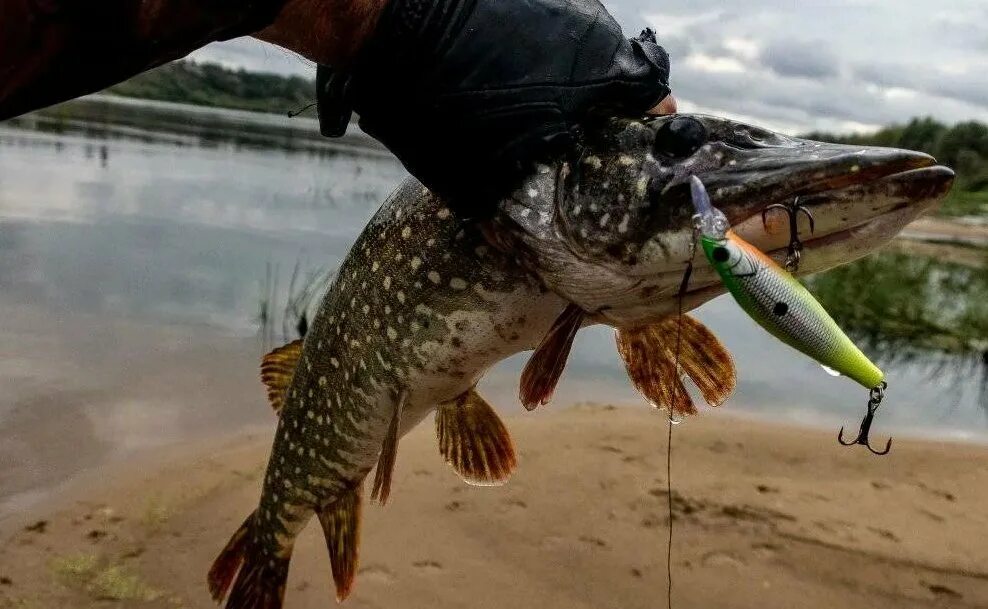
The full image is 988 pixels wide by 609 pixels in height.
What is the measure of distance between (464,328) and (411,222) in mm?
317

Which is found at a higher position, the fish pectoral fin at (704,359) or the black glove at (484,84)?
the black glove at (484,84)

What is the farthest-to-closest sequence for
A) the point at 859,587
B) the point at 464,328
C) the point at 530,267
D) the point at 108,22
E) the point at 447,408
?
the point at 859,587, the point at 447,408, the point at 464,328, the point at 530,267, the point at 108,22

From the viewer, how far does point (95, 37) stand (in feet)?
3.63

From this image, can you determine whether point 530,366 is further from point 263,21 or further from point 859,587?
point 859,587

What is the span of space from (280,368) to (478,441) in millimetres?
777

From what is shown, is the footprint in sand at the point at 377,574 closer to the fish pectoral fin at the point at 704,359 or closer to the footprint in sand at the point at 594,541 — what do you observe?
the footprint in sand at the point at 594,541

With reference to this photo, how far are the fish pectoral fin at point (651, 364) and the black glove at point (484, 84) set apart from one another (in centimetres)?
55

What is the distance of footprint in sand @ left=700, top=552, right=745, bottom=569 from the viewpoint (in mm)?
3744

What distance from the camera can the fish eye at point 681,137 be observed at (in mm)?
1458

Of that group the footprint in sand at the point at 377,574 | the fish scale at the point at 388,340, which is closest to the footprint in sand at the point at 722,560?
the footprint in sand at the point at 377,574

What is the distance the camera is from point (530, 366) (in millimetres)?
1711

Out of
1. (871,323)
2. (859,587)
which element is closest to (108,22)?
(859,587)

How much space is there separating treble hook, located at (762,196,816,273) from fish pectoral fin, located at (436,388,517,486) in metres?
1.08

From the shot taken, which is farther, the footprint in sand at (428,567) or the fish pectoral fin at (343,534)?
the footprint in sand at (428,567)
